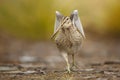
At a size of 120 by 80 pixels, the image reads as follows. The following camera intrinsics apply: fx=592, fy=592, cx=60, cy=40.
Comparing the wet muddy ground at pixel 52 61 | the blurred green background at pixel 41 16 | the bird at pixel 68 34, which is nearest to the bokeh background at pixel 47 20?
the blurred green background at pixel 41 16

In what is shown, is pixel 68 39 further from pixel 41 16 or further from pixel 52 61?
pixel 41 16

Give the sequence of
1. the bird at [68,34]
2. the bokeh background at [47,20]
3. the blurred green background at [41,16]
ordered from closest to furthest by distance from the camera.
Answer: the bird at [68,34] → the bokeh background at [47,20] → the blurred green background at [41,16]

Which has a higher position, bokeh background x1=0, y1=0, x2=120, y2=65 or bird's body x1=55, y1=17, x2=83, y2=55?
bokeh background x1=0, y1=0, x2=120, y2=65

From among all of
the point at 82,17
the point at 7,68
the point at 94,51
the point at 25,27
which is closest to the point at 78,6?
the point at 82,17

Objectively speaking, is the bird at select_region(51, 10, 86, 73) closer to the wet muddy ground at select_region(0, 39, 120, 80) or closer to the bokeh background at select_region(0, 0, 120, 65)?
the wet muddy ground at select_region(0, 39, 120, 80)

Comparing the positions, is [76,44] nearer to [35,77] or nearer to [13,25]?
[35,77]

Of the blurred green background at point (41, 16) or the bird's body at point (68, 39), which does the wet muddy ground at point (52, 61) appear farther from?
the blurred green background at point (41, 16)

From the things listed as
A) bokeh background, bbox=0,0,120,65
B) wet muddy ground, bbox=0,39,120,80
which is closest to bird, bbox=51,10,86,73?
wet muddy ground, bbox=0,39,120,80

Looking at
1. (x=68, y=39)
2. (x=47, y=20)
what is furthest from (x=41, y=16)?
(x=68, y=39)
